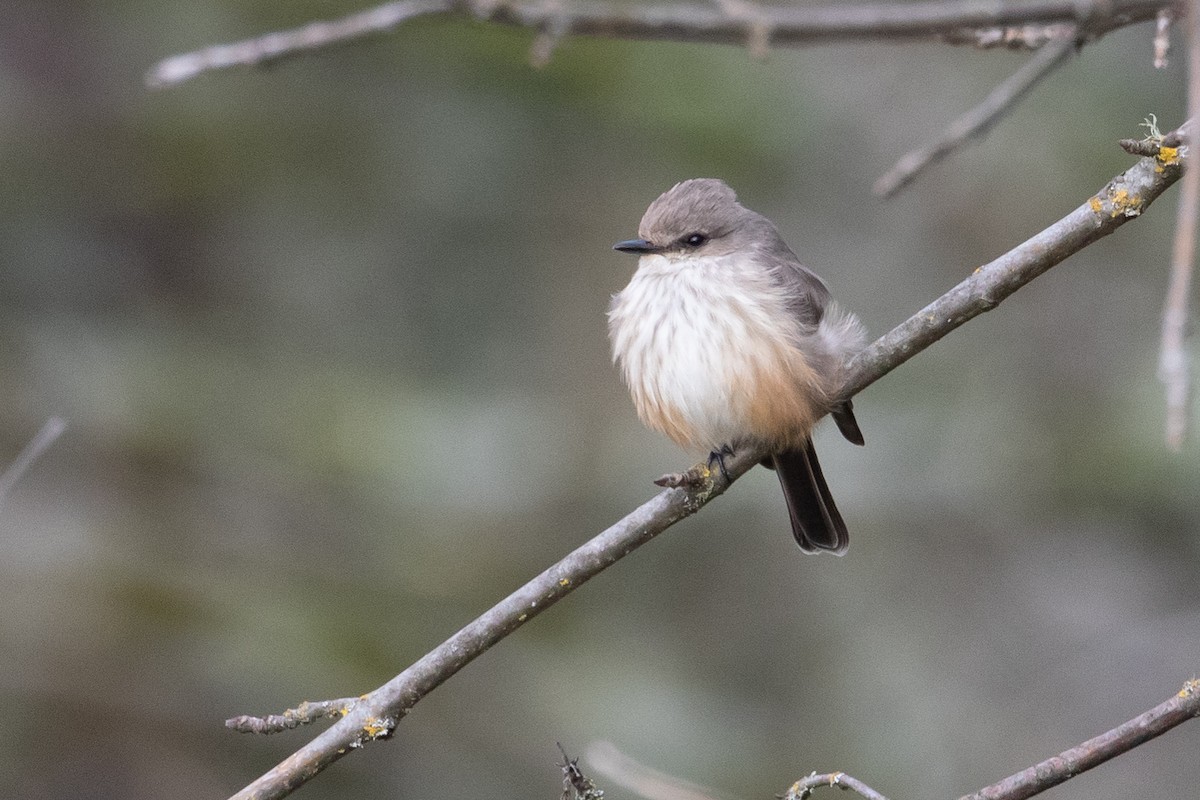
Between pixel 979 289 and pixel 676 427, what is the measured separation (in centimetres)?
149

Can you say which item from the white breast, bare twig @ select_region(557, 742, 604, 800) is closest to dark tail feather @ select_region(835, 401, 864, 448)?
the white breast

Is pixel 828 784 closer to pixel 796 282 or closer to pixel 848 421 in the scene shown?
pixel 848 421

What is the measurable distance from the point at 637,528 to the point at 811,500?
5.21ft

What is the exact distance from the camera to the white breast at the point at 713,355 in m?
4.13

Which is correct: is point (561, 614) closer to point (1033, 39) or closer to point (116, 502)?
point (116, 502)

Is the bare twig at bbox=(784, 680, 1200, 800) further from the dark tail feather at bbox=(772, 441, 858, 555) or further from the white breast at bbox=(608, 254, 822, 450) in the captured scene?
the dark tail feather at bbox=(772, 441, 858, 555)

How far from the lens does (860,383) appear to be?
3336 millimetres

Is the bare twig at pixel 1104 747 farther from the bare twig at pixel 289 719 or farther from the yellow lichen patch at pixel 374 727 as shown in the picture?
the bare twig at pixel 289 719

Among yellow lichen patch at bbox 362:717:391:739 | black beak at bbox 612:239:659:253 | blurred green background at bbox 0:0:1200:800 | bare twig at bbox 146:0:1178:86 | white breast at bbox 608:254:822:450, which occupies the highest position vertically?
bare twig at bbox 146:0:1178:86

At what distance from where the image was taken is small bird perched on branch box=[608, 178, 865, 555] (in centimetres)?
415

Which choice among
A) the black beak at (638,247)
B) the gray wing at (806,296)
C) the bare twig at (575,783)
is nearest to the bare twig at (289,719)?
the bare twig at (575,783)

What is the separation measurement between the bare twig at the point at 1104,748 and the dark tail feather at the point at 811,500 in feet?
6.92

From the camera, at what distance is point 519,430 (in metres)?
7.56

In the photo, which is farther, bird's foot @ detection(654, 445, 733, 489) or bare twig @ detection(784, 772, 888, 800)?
bird's foot @ detection(654, 445, 733, 489)
